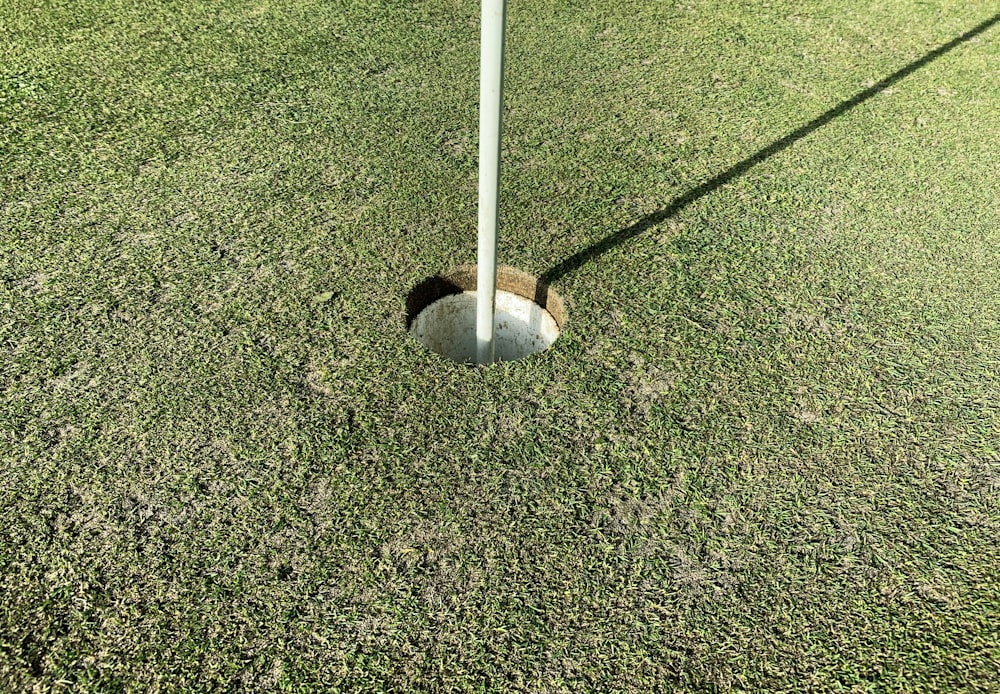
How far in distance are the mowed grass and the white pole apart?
7.6 inches

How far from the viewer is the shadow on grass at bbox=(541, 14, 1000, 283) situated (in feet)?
10.2

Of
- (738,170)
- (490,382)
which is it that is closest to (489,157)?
(490,382)

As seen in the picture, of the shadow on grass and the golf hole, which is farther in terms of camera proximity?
the shadow on grass

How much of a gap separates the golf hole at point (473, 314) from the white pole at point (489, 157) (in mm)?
279

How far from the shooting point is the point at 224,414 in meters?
2.51

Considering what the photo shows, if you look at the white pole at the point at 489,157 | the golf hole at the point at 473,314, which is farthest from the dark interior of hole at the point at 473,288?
the white pole at the point at 489,157

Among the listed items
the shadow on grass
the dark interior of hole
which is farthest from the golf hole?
the shadow on grass

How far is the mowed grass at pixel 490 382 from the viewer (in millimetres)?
2066

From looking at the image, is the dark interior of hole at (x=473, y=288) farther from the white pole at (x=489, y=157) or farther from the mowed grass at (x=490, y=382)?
the white pole at (x=489, y=157)

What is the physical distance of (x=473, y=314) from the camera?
3156 millimetres

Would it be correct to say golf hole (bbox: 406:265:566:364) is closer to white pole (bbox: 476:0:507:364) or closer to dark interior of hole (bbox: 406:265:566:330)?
dark interior of hole (bbox: 406:265:566:330)

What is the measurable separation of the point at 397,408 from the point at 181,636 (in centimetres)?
87

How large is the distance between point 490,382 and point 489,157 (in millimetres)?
697

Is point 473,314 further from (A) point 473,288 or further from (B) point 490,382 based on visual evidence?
(B) point 490,382
